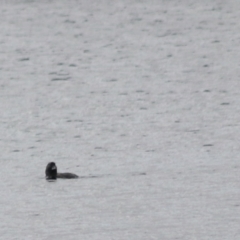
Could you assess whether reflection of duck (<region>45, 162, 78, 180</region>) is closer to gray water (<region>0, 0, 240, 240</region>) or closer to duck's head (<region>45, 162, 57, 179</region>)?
duck's head (<region>45, 162, 57, 179</region>)

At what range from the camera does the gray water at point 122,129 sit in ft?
92.9

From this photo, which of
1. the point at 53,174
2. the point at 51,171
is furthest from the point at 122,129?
the point at 53,174

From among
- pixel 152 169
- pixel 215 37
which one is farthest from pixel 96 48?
pixel 152 169

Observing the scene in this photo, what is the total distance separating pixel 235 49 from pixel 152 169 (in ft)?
103

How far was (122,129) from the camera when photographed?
40688 mm

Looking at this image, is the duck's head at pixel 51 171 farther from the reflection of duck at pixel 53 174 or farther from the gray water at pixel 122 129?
the gray water at pixel 122 129

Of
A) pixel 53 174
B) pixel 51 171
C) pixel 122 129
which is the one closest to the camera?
pixel 53 174

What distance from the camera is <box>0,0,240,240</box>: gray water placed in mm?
28312

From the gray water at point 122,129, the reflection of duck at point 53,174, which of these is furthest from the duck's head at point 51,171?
the gray water at point 122,129

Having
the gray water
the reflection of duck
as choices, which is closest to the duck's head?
the reflection of duck

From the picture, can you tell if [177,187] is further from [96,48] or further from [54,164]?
[96,48]

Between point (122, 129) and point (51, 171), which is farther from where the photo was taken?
point (122, 129)

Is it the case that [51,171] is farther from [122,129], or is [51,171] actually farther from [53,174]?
[122,129]

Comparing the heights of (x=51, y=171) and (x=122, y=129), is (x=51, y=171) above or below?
below
